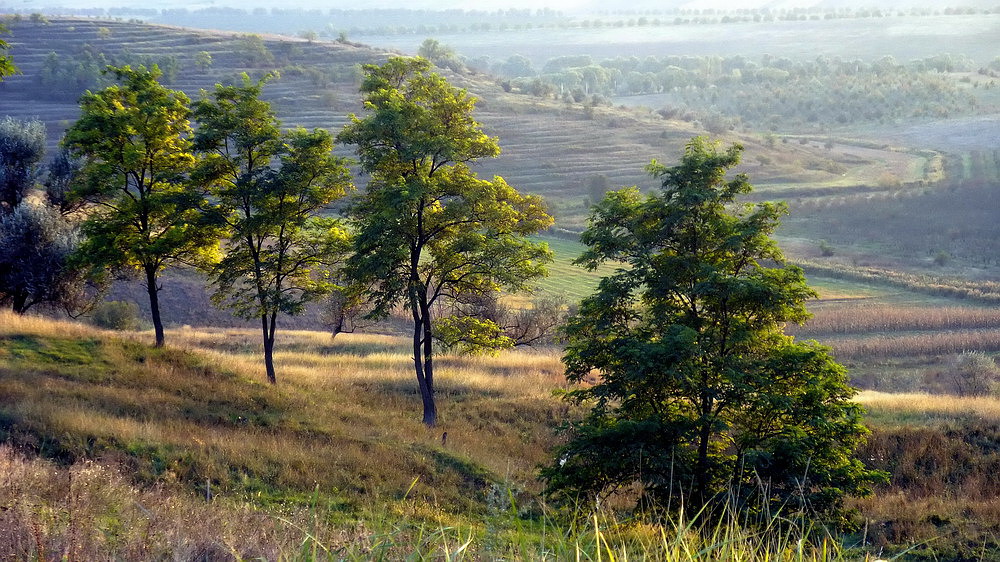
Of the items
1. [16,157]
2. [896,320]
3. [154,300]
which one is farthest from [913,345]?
[16,157]

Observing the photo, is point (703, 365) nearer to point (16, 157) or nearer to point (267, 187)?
point (267, 187)

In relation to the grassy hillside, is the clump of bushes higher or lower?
lower

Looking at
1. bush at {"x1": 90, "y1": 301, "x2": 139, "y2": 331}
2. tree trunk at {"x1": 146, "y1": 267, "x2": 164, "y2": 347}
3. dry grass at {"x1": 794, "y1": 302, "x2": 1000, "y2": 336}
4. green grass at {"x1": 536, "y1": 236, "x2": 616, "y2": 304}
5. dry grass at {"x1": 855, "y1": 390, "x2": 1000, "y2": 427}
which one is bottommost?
green grass at {"x1": 536, "y1": 236, "x2": 616, "y2": 304}

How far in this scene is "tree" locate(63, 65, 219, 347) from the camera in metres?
23.5

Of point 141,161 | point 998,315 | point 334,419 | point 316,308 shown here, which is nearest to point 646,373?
point 334,419

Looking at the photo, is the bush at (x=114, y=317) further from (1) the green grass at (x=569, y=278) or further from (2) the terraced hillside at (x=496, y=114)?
(2) the terraced hillside at (x=496, y=114)

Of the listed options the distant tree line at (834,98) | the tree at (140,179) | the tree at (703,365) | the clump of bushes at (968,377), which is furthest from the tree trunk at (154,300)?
the distant tree line at (834,98)

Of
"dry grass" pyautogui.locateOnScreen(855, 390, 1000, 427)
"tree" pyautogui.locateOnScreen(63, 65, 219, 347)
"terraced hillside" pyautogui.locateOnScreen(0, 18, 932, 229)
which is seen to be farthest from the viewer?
"terraced hillside" pyautogui.locateOnScreen(0, 18, 932, 229)

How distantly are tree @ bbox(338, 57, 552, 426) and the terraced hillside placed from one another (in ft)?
206

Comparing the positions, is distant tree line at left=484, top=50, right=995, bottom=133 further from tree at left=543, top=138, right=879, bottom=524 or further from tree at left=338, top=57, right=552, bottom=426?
tree at left=543, top=138, right=879, bottom=524

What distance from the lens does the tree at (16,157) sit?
104 ft

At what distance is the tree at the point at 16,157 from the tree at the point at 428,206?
17.7 m

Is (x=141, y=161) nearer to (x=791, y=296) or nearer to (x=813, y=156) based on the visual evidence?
(x=791, y=296)

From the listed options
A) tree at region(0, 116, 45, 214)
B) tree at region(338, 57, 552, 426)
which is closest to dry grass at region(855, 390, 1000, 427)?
tree at region(338, 57, 552, 426)
